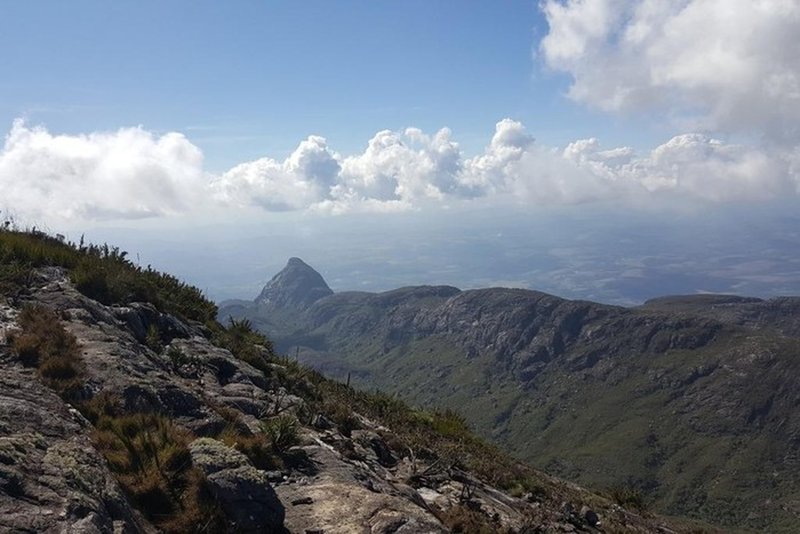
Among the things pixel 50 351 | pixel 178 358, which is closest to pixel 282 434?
pixel 50 351

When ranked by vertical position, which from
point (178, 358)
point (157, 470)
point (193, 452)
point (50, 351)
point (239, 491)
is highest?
point (50, 351)

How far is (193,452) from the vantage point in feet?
28.2

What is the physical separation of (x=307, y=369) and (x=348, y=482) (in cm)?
1207

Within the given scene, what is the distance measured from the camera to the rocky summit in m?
7.36

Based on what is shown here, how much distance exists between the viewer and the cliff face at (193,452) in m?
7.23

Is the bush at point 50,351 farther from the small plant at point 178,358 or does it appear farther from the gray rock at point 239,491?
the gray rock at point 239,491

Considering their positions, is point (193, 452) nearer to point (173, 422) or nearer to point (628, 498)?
point (173, 422)

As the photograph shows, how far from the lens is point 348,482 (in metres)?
10.1

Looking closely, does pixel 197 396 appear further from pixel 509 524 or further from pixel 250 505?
pixel 509 524

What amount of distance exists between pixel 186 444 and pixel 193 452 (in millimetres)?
318

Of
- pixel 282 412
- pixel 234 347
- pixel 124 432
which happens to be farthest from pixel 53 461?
pixel 234 347

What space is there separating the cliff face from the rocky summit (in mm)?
32

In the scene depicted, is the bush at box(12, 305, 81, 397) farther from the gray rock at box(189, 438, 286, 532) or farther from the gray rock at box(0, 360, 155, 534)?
the gray rock at box(189, 438, 286, 532)

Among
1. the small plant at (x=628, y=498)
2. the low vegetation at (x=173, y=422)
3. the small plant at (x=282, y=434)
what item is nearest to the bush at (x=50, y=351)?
the low vegetation at (x=173, y=422)
